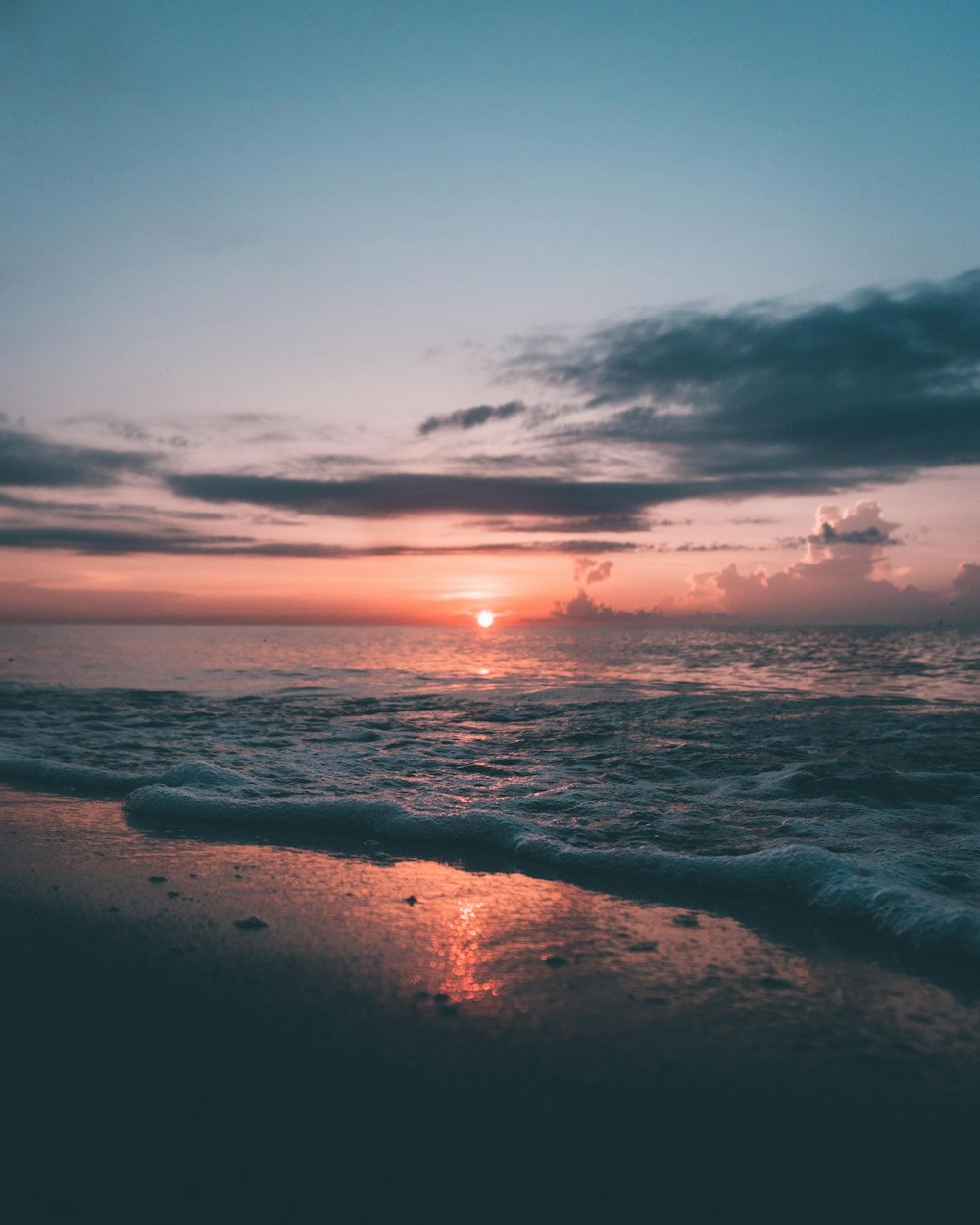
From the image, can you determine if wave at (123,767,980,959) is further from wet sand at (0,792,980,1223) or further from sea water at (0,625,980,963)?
wet sand at (0,792,980,1223)

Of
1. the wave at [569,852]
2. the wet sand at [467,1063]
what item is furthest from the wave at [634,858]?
the wet sand at [467,1063]

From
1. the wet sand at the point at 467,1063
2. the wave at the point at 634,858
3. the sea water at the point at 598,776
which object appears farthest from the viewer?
the sea water at the point at 598,776

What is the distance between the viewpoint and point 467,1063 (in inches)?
120

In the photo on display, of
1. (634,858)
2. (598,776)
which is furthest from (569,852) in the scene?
(598,776)

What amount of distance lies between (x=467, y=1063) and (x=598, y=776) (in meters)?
6.01

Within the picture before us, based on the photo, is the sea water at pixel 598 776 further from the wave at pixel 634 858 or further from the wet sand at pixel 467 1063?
the wet sand at pixel 467 1063

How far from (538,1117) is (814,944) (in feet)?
7.62

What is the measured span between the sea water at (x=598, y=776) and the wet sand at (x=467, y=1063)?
94 centimetres

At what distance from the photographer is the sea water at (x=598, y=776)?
5484mm

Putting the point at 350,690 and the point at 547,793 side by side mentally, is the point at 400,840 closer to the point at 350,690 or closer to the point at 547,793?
the point at 547,793

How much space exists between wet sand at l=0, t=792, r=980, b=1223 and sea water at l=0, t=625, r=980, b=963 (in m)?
0.94

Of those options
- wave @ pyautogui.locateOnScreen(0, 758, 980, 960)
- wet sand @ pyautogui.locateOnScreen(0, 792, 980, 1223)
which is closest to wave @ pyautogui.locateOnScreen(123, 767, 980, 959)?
wave @ pyautogui.locateOnScreen(0, 758, 980, 960)

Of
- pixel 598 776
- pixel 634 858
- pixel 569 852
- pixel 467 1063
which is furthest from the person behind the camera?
pixel 598 776

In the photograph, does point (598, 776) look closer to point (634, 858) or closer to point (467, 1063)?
point (634, 858)
